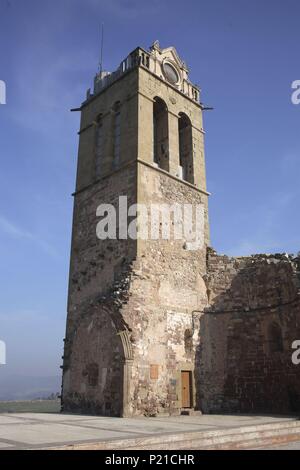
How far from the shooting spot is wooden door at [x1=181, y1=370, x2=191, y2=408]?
13706mm

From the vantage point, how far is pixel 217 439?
7.54 m

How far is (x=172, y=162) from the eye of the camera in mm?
17328

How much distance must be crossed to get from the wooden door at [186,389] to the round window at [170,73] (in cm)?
1294

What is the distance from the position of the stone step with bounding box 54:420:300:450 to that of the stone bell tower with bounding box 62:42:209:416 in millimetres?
4281

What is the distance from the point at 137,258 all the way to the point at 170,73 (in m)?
10.2

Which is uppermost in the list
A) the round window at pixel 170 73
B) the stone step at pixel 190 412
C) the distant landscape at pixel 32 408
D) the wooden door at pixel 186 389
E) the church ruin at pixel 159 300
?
the round window at pixel 170 73

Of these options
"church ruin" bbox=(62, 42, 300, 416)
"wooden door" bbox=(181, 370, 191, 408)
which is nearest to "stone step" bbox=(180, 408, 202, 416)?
"church ruin" bbox=(62, 42, 300, 416)

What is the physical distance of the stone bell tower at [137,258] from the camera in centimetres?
1265

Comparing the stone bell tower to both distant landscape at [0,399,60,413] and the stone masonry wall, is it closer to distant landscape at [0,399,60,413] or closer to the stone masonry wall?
the stone masonry wall

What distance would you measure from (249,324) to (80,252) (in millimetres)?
7125

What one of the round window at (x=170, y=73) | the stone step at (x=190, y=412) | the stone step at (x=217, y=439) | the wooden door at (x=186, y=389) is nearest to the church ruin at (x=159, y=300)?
the wooden door at (x=186, y=389)

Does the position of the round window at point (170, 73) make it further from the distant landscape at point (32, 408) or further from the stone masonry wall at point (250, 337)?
the distant landscape at point (32, 408)

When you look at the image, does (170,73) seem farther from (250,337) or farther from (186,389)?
(186,389)
